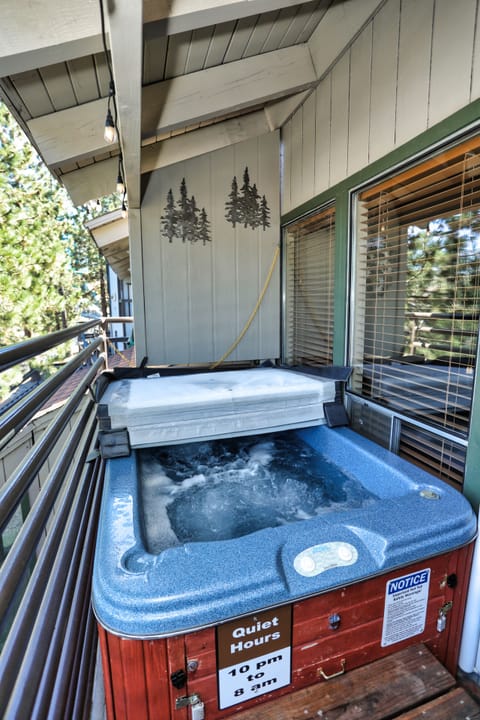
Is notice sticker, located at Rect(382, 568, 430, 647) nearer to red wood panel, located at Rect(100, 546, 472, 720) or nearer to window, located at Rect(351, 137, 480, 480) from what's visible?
red wood panel, located at Rect(100, 546, 472, 720)

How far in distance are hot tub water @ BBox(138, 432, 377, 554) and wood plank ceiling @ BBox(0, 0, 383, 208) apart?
1996mm

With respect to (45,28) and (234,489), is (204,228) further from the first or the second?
(234,489)

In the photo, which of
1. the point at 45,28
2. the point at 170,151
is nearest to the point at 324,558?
the point at 45,28

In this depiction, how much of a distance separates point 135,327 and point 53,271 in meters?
6.22

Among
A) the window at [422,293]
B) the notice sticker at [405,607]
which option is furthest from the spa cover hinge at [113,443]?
the window at [422,293]

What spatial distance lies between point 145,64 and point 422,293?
2.14 metres

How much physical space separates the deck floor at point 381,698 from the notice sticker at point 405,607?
0.33 ft

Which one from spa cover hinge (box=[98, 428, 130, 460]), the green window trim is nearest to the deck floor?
the green window trim

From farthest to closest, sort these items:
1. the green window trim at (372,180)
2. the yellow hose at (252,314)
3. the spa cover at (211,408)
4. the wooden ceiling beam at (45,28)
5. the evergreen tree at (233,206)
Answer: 1. the yellow hose at (252,314)
2. the evergreen tree at (233,206)
3. the spa cover at (211,408)
4. the green window trim at (372,180)
5. the wooden ceiling beam at (45,28)

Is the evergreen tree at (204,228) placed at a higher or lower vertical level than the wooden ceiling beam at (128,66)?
lower

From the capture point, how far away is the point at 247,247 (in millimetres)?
4051

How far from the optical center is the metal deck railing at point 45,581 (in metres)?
0.78

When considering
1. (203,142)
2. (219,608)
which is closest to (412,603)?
(219,608)

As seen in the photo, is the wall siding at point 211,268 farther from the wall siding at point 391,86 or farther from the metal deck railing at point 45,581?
the metal deck railing at point 45,581
